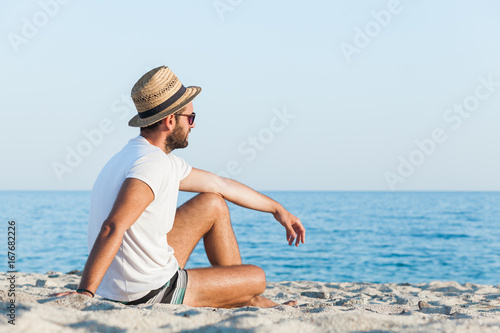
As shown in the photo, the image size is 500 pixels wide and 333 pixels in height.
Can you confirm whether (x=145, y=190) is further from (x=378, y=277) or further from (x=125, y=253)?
(x=378, y=277)

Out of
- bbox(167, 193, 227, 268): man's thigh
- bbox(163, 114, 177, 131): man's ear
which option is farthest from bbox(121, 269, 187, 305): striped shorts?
bbox(163, 114, 177, 131): man's ear

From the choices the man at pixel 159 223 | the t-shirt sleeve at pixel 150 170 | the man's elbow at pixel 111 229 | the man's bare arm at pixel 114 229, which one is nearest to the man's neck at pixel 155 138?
the man at pixel 159 223

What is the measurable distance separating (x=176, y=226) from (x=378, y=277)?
8.76 m

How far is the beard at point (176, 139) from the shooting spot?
2.65 meters

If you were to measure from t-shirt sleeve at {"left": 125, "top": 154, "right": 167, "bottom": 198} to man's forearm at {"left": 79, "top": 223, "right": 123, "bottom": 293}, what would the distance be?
0.27 m

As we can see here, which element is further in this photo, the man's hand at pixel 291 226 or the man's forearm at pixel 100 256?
the man's hand at pixel 291 226

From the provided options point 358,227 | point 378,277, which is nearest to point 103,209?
point 378,277

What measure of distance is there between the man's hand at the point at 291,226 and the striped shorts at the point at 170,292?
773mm

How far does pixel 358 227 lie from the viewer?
22.3 m

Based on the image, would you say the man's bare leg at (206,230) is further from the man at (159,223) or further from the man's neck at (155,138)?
the man's neck at (155,138)

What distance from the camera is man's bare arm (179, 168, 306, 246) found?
3.04m

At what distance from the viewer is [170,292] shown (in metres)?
2.50

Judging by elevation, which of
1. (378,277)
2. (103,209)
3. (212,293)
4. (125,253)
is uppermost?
(103,209)

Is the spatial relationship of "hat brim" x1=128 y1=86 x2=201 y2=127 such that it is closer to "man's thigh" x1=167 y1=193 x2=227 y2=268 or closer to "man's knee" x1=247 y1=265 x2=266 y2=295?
"man's thigh" x1=167 y1=193 x2=227 y2=268
